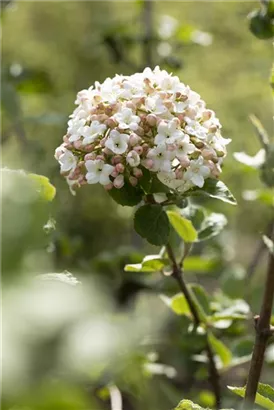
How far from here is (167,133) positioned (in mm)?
1010

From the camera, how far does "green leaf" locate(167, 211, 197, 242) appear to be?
1.21 m

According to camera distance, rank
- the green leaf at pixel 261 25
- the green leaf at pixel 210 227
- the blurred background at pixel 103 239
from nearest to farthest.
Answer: the blurred background at pixel 103 239
the green leaf at pixel 210 227
the green leaf at pixel 261 25

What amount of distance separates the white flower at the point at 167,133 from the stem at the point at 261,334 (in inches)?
8.3

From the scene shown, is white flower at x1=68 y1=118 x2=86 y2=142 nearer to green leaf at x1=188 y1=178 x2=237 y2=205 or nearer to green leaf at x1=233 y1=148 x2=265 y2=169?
green leaf at x1=188 y1=178 x2=237 y2=205

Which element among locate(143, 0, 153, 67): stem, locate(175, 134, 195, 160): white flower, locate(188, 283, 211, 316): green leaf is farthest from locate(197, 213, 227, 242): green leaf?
locate(143, 0, 153, 67): stem

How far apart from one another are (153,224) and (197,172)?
0.37ft

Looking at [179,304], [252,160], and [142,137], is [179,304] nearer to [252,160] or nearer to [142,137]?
[252,160]

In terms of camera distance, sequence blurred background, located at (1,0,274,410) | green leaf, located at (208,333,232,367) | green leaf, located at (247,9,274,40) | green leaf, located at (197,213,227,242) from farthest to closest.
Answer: green leaf, located at (208,333,232,367), green leaf, located at (247,9,274,40), green leaf, located at (197,213,227,242), blurred background, located at (1,0,274,410)

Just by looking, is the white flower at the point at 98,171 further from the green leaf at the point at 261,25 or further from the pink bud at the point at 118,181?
the green leaf at the point at 261,25

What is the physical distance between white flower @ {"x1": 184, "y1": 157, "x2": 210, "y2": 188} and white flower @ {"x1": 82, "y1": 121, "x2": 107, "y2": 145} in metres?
0.14

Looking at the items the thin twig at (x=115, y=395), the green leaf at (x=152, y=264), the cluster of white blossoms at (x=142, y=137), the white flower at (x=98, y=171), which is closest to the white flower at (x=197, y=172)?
the cluster of white blossoms at (x=142, y=137)

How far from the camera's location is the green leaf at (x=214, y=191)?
41.1 inches

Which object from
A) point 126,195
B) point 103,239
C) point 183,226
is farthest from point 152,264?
point 103,239

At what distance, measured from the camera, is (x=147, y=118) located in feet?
3.37
